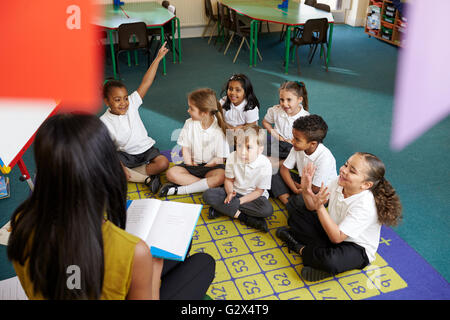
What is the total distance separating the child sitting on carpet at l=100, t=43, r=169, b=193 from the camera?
2570 millimetres

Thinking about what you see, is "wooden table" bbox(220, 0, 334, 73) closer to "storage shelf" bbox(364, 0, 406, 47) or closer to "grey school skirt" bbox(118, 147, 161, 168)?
"storage shelf" bbox(364, 0, 406, 47)

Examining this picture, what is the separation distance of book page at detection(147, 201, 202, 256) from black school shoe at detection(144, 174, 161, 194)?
649mm

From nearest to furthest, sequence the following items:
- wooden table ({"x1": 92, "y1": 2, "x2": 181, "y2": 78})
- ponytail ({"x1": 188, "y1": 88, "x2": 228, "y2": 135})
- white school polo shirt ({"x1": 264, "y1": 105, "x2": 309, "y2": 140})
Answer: ponytail ({"x1": 188, "y1": 88, "x2": 228, "y2": 135}) → white school polo shirt ({"x1": 264, "y1": 105, "x2": 309, "y2": 140}) → wooden table ({"x1": 92, "y1": 2, "x2": 181, "y2": 78})

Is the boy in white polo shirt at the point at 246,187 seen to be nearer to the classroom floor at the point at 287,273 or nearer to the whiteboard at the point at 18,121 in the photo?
the classroom floor at the point at 287,273

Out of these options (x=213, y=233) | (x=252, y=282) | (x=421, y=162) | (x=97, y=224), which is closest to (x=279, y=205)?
(x=213, y=233)

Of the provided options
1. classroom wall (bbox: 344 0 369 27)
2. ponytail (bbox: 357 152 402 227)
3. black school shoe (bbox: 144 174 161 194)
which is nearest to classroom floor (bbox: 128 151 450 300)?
ponytail (bbox: 357 152 402 227)

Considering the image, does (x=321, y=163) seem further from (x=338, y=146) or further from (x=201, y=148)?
(x=338, y=146)

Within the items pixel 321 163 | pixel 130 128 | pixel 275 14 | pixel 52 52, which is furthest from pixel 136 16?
pixel 321 163

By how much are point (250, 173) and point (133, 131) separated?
2.99 ft

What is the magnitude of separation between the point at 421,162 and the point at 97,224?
274 centimetres

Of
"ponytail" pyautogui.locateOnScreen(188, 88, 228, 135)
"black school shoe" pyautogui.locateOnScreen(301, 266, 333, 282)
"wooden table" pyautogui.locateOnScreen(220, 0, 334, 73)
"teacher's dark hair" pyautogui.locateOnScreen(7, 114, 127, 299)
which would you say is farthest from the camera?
"wooden table" pyautogui.locateOnScreen(220, 0, 334, 73)

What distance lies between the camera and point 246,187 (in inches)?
93.9

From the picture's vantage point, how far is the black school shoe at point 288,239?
6.93 feet
